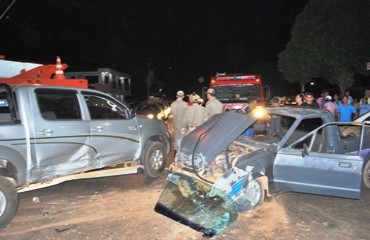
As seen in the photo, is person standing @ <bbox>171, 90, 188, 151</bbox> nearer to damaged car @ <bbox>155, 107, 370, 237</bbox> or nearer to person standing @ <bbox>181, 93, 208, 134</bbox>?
person standing @ <bbox>181, 93, 208, 134</bbox>

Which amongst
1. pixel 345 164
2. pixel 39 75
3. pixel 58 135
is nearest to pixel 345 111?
pixel 345 164

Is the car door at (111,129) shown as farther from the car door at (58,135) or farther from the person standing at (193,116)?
the person standing at (193,116)

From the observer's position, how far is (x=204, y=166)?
19.6ft

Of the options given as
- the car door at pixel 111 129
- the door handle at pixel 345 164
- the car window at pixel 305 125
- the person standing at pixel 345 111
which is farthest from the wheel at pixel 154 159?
the person standing at pixel 345 111

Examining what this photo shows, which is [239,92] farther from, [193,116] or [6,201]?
[6,201]

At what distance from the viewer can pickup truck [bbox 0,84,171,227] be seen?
581 cm

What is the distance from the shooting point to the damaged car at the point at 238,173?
226 inches

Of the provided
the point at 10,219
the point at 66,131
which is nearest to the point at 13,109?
the point at 66,131

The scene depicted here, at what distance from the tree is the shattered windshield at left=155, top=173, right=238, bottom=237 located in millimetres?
18482

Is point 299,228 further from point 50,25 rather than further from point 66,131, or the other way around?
point 50,25

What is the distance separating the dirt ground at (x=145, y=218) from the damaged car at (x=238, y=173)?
24 cm

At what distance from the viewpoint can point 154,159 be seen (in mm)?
8516

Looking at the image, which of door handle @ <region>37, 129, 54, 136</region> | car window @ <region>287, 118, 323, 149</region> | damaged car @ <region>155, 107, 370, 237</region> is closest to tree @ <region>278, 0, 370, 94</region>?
car window @ <region>287, 118, 323, 149</region>

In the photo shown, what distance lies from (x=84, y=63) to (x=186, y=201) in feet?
147
